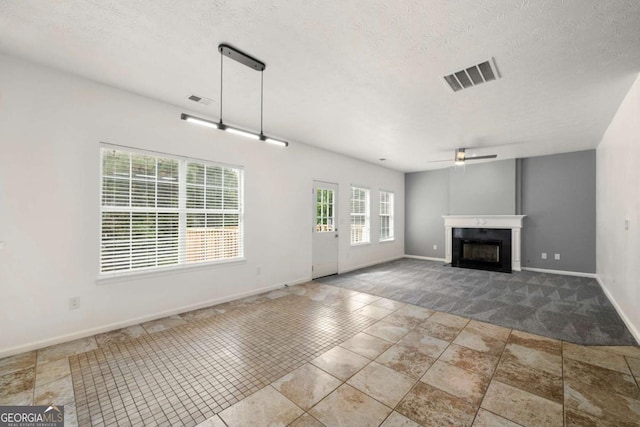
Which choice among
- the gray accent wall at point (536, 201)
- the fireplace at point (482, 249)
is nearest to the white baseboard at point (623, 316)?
the gray accent wall at point (536, 201)

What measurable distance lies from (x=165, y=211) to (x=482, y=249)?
7364 millimetres

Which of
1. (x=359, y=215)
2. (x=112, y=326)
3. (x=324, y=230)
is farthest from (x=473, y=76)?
(x=112, y=326)

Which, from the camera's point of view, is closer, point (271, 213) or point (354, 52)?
point (354, 52)

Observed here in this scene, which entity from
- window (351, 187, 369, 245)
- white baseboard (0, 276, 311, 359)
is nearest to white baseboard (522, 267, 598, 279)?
window (351, 187, 369, 245)

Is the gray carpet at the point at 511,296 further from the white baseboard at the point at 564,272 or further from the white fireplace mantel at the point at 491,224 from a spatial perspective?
the white fireplace mantel at the point at 491,224

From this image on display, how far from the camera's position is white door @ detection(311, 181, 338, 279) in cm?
576

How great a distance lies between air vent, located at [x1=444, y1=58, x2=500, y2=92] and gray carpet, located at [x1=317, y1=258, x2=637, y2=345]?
295cm

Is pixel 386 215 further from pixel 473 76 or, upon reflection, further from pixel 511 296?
pixel 473 76

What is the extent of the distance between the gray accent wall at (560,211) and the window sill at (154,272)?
7039 mm

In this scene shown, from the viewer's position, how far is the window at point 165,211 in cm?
322

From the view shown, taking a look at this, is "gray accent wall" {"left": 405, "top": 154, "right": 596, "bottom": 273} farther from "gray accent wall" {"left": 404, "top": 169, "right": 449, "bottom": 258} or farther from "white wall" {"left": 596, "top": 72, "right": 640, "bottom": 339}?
"white wall" {"left": 596, "top": 72, "right": 640, "bottom": 339}

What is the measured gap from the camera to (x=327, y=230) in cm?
605

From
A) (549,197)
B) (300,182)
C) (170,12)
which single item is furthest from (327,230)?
(549,197)

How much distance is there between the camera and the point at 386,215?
817cm
